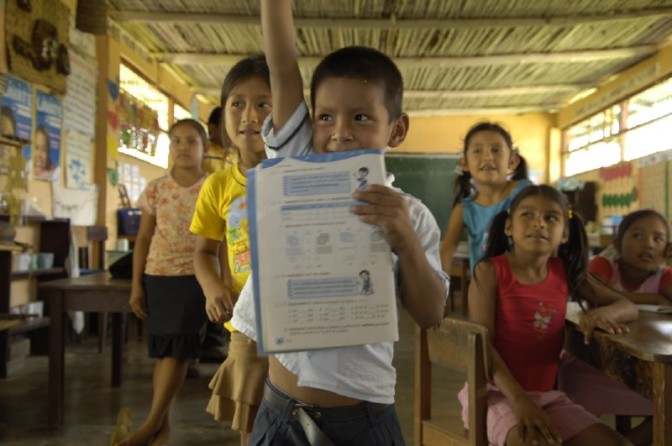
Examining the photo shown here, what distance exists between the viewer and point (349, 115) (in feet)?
2.84

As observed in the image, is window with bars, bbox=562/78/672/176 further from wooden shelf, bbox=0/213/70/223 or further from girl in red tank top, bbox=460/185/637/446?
wooden shelf, bbox=0/213/70/223

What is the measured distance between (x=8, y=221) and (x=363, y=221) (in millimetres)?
Answer: 3665

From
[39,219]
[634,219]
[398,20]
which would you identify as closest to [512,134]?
[398,20]

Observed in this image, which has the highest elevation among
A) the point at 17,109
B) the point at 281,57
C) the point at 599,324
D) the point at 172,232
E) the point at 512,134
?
the point at 512,134

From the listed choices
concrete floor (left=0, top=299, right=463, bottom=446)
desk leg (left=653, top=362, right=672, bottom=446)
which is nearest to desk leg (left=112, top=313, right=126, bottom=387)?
concrete floor (left=0, top=299, right=463, bottom=446)

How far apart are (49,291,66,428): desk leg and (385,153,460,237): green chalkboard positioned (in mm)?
7858

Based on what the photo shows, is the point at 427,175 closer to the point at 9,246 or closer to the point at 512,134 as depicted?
the point at 512,134

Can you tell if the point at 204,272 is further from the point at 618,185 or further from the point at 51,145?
the point at 618,185

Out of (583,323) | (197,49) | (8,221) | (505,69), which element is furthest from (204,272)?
(505,69)

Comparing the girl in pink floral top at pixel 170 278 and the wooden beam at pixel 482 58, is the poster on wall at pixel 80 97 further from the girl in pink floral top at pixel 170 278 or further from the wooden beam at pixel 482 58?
the girl in pink floral top at pixel 170 278

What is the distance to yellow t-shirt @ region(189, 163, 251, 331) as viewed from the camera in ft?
4.49

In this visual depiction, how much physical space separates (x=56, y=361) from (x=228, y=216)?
1753mm

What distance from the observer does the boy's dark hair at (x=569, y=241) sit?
5.95 feet

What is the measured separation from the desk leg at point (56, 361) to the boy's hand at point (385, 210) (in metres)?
2.42
